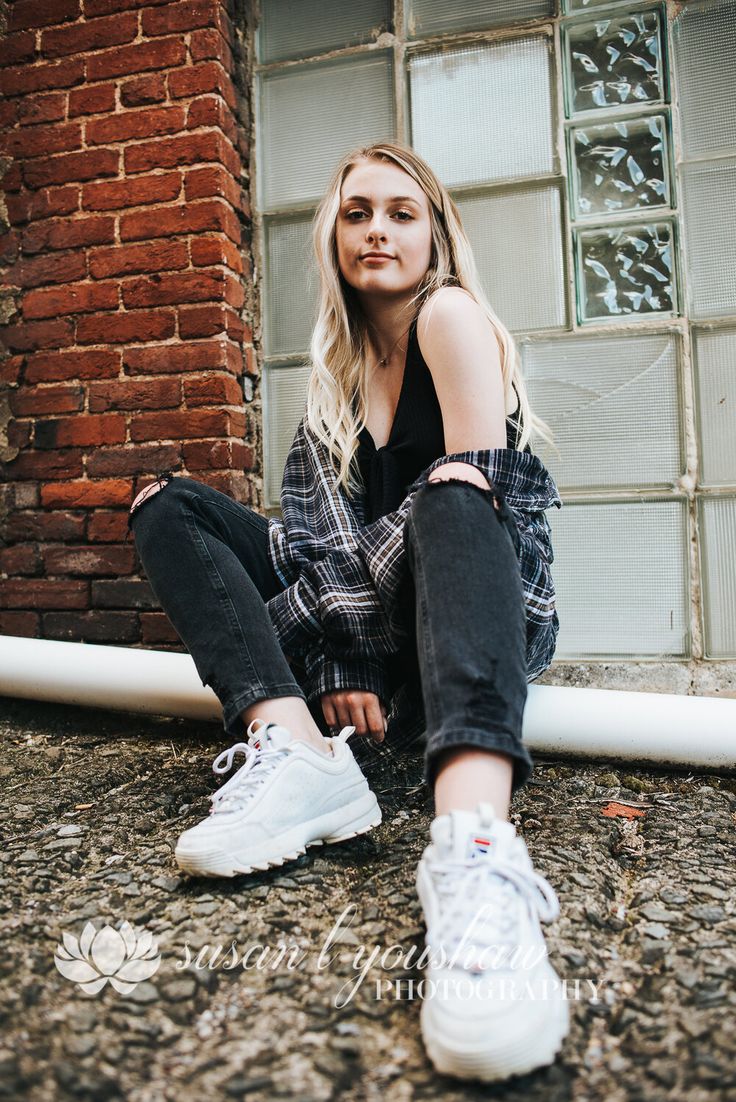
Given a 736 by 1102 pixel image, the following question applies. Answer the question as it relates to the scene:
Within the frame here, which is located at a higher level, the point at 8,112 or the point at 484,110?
the point at 8,112

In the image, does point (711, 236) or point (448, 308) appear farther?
A: point (711, 236)

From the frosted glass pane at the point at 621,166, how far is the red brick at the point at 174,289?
981 millimetres

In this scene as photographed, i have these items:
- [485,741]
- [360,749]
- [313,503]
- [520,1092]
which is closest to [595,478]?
[313,503]

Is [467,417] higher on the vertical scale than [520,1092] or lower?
higher

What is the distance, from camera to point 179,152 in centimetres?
214

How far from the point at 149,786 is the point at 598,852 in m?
0.89

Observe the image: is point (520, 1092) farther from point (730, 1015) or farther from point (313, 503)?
point (313, 503)

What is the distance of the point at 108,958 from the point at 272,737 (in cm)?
37

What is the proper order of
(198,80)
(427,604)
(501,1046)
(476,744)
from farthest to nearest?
(198,80)
(427,604)
(476,744)
(501,1046)

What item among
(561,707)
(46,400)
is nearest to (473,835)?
(561,707)

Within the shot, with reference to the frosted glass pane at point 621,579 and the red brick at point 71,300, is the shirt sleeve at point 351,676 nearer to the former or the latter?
the frosted glass pane at point 621,579

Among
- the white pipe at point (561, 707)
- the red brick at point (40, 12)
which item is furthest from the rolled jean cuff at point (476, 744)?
the red brick at point (40, 12)

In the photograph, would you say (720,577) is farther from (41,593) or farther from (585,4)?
(41,593)

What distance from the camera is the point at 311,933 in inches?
40.4
